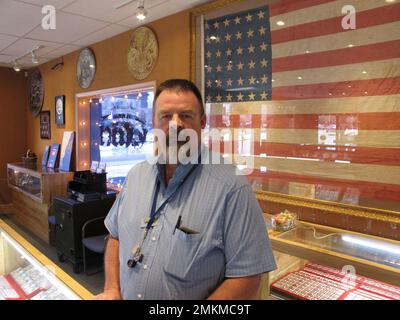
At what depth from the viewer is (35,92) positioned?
6102mm

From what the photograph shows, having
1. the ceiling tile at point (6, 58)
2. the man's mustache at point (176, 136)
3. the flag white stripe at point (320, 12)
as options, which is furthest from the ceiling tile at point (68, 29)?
the man's mustache at point (176, 136)

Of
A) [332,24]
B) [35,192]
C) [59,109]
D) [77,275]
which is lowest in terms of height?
[77,275]

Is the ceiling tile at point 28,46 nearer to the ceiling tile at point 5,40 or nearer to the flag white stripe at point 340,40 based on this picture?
the ceiling tile at point 5,40

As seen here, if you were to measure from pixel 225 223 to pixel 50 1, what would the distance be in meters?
2.86

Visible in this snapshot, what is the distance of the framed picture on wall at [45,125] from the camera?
5.66 metres

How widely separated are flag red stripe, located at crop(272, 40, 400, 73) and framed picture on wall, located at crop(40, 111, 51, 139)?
4557 millimetres

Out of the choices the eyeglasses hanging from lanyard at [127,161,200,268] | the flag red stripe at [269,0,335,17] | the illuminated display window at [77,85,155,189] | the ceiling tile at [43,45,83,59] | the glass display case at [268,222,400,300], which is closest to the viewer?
the eyeglasses hanging from lanyard at [127,161,200,268]

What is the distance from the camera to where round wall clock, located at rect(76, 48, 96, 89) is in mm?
4430

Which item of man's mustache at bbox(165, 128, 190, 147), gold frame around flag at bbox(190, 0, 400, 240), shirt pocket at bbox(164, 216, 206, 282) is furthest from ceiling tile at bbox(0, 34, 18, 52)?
shirt pocket at bbox(164, 216, 206, 282)

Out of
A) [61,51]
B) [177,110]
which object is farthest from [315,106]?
[61,51]

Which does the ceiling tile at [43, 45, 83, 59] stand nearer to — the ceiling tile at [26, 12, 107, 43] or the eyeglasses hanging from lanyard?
the ceiling tile at [26, 12, 107, 43]

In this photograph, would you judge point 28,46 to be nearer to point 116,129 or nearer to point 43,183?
point 116,129

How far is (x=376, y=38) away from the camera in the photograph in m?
1.96

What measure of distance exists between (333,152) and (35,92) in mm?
5762
